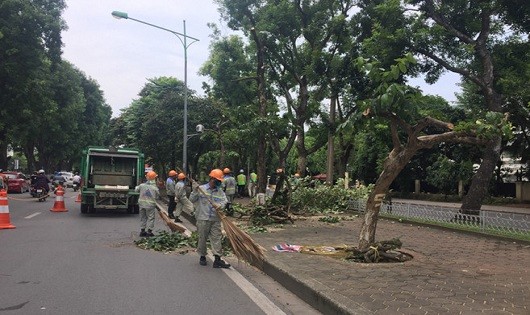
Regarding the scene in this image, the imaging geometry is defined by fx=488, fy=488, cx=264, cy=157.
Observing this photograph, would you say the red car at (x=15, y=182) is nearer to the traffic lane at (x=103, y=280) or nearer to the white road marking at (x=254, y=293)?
the traffic lane at (x=103, y=280)

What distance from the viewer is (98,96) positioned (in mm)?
A: 54656

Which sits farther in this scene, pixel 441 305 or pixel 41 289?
pixel 41 289

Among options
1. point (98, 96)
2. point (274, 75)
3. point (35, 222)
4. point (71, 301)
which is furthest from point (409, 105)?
point (98, 96)

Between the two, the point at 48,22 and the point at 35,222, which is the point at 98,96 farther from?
the point at 35,222

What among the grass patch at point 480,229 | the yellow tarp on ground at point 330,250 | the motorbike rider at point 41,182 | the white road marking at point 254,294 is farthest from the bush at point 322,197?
the motorbike rider at point 41,182

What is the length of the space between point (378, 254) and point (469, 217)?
17.9 ft

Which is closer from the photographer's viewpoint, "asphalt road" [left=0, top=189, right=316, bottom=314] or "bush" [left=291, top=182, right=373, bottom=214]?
"asphalt road" [left=0, top=189, right=316, bottom=314]

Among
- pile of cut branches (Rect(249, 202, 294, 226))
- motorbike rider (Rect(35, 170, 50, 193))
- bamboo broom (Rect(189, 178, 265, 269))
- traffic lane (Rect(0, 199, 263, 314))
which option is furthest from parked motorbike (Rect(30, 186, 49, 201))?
bamboo broom (Rect(189, 178, 265, 269))

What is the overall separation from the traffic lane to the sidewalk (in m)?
0.96

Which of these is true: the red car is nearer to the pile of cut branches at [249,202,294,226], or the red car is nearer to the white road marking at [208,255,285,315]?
the pile of cut branches at [249,202,294,226]

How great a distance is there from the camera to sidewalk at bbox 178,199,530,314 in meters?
5.40

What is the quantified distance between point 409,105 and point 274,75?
1646 centimetres

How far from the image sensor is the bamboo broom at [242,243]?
26.2 ft

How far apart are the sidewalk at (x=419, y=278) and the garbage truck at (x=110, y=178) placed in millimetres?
7624
